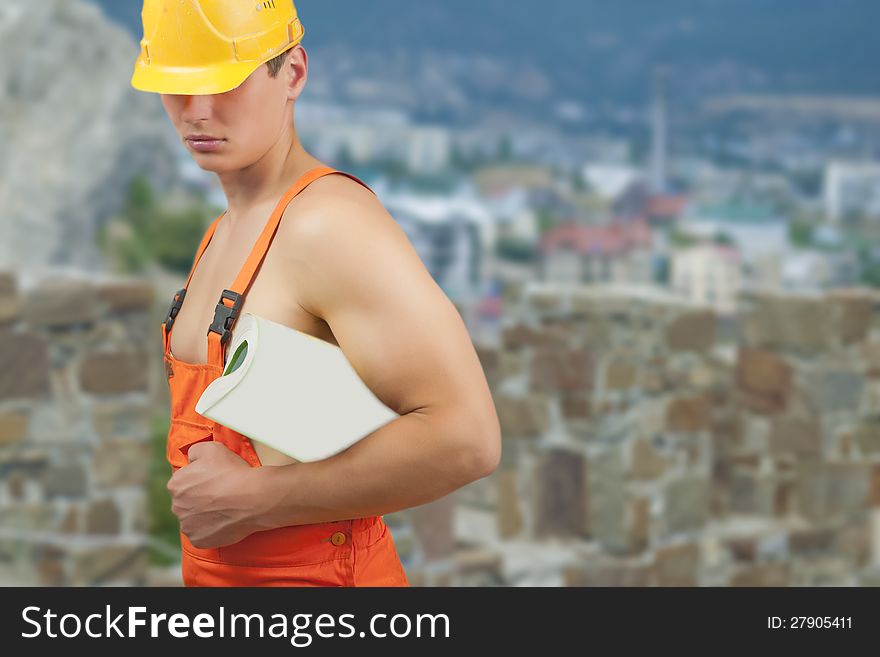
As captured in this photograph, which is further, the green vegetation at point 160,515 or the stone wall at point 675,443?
the stone wall at point 675,443

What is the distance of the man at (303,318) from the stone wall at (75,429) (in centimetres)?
196

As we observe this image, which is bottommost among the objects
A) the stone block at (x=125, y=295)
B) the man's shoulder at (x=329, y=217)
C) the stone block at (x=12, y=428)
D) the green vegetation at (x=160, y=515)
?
the man's shoulder at (x=329, y=217)

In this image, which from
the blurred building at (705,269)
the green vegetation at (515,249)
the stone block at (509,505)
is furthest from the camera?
the green vegetation at (515,249)

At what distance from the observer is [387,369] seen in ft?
3.41

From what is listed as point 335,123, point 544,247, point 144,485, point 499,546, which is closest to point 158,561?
point 144,485

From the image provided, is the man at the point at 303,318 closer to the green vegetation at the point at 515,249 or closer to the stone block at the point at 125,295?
the stone block at the point at 125,295

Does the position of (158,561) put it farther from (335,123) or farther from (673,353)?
(335,123)

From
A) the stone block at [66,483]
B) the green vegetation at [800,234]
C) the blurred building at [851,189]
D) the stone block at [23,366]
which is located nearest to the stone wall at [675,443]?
the stone block at [66,483]

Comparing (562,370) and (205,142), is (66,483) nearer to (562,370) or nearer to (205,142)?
(562,370)

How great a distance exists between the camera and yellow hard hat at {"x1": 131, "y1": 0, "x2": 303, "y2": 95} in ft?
3.53

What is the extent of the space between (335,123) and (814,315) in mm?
5658

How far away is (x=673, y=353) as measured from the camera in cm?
399

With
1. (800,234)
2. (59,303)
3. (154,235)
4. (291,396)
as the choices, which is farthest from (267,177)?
(154,235)

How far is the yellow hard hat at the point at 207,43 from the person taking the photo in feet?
3.53
